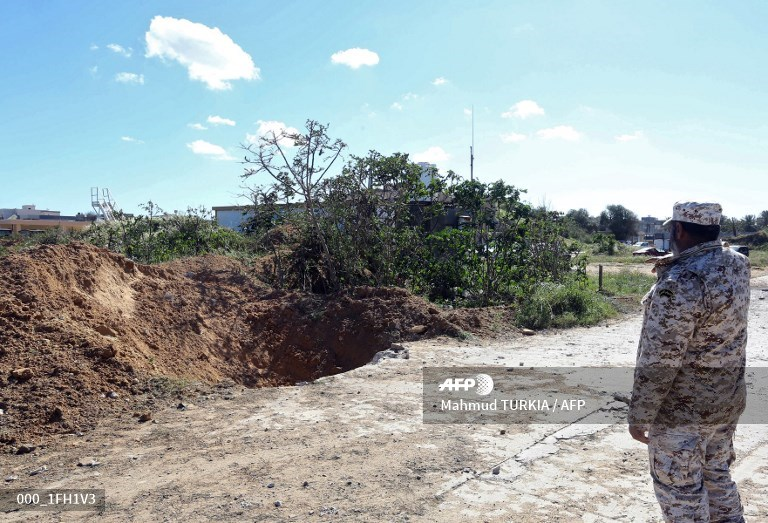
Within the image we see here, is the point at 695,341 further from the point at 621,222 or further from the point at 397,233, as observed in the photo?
the point at 621,222

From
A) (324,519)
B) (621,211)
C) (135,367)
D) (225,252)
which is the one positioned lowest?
(324,519)

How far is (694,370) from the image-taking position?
273cm

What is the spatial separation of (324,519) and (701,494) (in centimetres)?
205

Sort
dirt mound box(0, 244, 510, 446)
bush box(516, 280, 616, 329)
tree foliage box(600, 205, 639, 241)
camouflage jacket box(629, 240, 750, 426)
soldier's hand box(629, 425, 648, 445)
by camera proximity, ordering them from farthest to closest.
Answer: tree foliage box(600, 205, 639, 241)
bush box(516, 280, 616, 329)
dirt mound box(0, 244, 510, 446)
soldier's hand box(629, 425, 648, 445)
camouflage jacket box(629, 240, 750, 426)

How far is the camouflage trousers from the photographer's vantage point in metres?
2.68

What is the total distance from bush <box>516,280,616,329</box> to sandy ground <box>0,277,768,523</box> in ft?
16.3

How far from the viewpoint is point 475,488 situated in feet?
13.2

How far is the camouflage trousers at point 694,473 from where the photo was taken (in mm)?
2682

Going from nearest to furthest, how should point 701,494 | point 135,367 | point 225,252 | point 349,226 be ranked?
point 701,494 → point 135,367 → point 349,226 → point 225,252

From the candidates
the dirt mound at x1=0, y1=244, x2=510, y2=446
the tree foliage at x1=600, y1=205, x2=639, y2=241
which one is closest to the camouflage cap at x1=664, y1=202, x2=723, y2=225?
the dirt mound at x1=0, y1=244, x2=510, y2=446

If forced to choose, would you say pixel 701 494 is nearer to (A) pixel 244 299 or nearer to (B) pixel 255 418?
(B) pixel 255 418

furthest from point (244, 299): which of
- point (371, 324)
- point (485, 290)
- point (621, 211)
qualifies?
point (621, 211)

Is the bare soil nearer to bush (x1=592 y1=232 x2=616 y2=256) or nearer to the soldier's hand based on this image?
the soldier's hand

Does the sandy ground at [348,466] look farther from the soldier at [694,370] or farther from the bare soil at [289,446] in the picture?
the soldier at [694,370]
